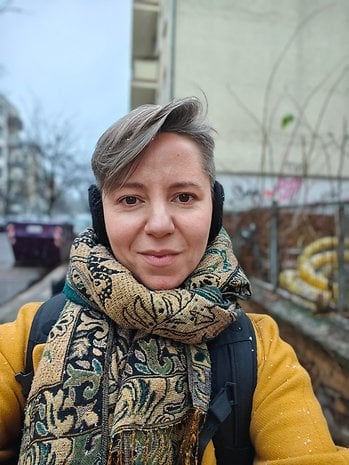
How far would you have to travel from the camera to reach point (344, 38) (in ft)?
40.2

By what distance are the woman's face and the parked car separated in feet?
36.2

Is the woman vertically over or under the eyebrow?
under

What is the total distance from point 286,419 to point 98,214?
0.76 metres

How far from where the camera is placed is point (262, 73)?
12125 millimetres

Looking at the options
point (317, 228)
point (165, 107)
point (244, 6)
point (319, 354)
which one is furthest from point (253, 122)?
point (165, 107)

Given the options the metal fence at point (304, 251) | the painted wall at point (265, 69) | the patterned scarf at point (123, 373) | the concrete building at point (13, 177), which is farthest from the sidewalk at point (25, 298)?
the concrete building at point (13, 177)

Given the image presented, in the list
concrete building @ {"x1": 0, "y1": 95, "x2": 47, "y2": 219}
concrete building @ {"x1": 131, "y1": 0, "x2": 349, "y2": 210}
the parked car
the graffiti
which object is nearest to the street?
the parked car

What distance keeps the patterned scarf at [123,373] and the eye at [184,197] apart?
0.70ft

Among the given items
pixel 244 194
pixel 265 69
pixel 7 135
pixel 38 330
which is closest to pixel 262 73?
pixel 265 69

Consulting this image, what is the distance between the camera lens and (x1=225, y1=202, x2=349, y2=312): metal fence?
3.53 m

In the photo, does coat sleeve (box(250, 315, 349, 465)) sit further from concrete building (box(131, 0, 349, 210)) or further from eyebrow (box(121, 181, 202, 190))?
concrete building (box(131, 0, 349, 210))

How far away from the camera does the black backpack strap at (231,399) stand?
108cm

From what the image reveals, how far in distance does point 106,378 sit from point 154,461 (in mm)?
227

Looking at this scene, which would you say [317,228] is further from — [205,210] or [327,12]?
[327,12]
